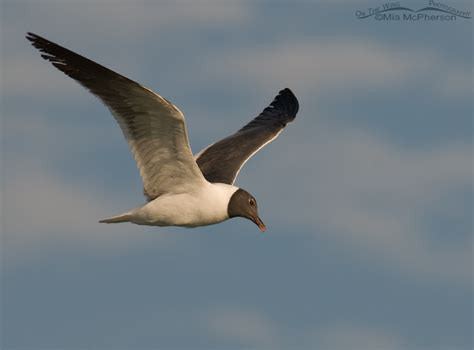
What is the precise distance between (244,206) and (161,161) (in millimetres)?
1731

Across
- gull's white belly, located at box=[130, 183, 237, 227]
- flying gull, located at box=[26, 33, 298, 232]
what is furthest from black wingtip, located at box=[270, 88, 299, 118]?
gull's white belly, located at box=[130, 183, 237, 227]

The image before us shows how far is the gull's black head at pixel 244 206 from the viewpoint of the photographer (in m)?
16.9

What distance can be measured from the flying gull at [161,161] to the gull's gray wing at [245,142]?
4cm

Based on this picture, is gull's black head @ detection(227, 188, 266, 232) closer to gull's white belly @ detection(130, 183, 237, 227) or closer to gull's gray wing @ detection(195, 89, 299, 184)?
gull's white belly @ detection(130, 183, 237, 227)

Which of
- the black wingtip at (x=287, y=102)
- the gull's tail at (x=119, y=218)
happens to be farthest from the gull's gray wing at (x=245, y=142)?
the gull's tail at (x=119, y=218)

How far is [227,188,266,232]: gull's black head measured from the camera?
16938 mm

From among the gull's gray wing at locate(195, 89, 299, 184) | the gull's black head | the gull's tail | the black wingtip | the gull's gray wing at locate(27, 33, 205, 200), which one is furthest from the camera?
the black wingtip

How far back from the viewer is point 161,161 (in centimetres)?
1614

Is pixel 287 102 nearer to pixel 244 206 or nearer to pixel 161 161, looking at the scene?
pixel 244 206

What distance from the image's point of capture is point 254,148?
1958 cm

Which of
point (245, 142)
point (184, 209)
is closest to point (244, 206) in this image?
point (184, 209)

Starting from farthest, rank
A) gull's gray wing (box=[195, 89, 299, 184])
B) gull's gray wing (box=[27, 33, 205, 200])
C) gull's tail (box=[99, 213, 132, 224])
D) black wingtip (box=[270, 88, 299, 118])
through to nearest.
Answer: black wingtip (box=[270, 88, 299, 118]) → gull's gray wing (box=[195, 89, 299, 184]) → gull's tail (box=[99, 213, 132, 224]) → gull's gray wing (box=[27, 33, 205, 200])

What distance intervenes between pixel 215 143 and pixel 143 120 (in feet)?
15.0

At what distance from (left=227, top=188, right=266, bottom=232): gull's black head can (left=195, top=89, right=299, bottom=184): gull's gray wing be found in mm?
1019
